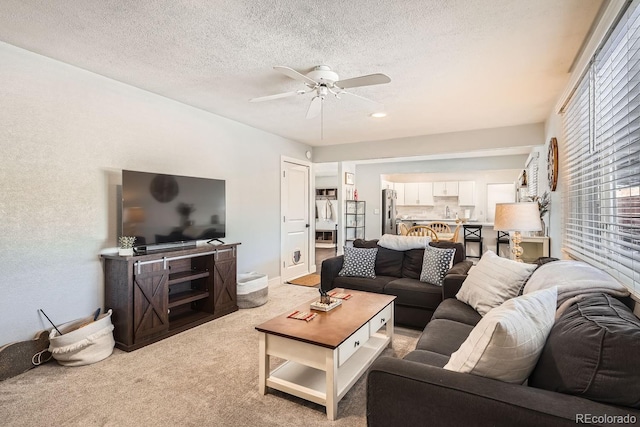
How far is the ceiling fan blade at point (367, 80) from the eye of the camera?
2.35m

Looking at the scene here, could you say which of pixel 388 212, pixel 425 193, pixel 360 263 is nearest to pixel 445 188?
pixel 425 193

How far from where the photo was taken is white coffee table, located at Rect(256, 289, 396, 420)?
190 centimetres

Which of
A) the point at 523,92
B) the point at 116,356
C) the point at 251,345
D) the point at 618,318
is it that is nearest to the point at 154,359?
the point at 116,356

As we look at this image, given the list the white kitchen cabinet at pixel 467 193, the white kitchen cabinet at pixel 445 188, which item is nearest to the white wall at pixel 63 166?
the white kitchen cabinet at pixel 445 188

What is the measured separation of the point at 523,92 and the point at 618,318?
289cm

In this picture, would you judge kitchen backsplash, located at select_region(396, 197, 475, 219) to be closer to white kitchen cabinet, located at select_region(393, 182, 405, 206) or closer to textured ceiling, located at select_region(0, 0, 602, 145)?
white kitchen cabinet, located at select_region(393, 182, 405, 206)

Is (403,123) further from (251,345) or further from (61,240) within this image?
(61,240)

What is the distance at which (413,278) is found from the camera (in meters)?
3.64

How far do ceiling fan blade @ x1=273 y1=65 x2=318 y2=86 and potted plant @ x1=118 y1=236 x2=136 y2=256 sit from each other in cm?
199

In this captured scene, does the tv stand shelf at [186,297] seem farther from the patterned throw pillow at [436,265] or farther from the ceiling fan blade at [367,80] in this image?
the ceiling fan blade at [367,80]

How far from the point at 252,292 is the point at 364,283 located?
141 cm

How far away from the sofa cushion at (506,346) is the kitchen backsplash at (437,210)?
27.6ft

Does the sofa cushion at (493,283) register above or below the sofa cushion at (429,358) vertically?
above

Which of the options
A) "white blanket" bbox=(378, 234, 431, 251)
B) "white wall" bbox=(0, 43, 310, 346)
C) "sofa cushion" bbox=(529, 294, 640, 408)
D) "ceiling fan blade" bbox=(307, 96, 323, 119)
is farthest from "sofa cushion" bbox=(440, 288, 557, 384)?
"white wall" bbox=(0, 43, 310, 346)
